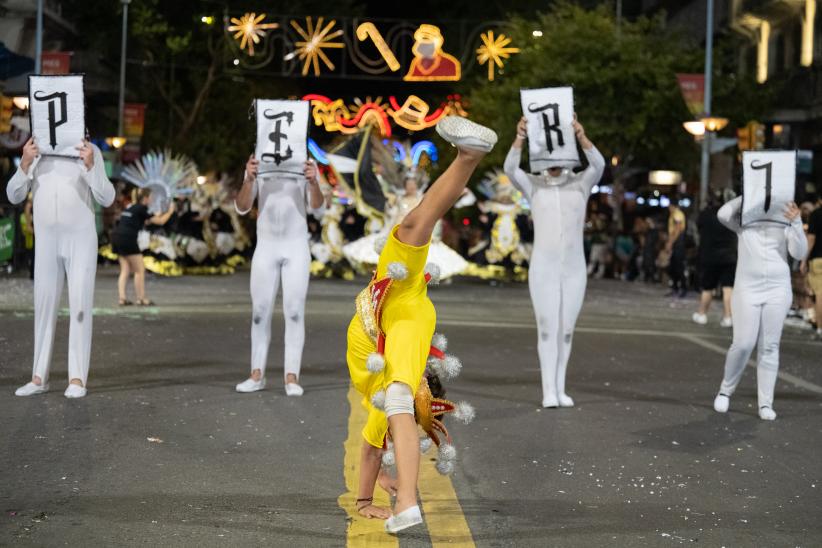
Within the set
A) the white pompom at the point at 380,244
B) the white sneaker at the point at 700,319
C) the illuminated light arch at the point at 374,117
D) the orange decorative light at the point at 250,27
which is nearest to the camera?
the white pompom at the point at 380,244

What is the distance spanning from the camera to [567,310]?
9945 mm

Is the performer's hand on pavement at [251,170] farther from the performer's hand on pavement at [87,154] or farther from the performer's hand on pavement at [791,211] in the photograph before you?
the performer's hand on pavement at [791,211]

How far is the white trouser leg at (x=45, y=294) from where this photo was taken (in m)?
9.71

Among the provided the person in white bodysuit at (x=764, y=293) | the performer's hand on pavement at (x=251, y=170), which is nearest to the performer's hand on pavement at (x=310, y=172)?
the performer's hand on pavement at (x=251, y=170)

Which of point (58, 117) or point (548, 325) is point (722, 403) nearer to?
point (548, 325)

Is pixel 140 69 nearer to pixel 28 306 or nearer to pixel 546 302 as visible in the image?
pixel 28 306

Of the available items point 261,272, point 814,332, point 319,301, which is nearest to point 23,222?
point 319,301

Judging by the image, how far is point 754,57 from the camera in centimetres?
4588

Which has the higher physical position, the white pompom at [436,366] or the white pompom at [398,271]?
the white pompom at [398,271]

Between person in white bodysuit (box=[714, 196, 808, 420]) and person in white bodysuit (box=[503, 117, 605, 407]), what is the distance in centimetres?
113

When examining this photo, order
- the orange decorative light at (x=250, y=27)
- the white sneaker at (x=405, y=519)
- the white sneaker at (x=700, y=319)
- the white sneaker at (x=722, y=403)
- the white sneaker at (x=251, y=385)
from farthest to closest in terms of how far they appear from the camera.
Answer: the orange decorative light at (x=250, y=27), the white sneaker at (x=700, y=319), the white sneaker at (x=251, y=385), the white sneaker at (x=722, y=403), the white sneaker at (x=405, y=519)

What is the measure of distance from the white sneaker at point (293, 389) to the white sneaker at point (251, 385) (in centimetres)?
25

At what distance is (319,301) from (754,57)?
2876 centimetres

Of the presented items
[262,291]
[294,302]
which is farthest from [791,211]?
[262,291]
